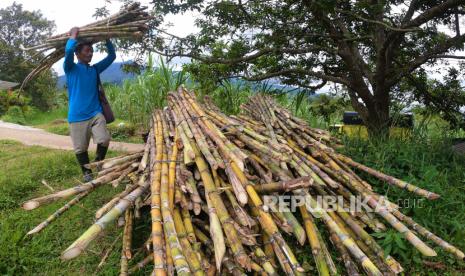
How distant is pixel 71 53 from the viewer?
3.83 metres

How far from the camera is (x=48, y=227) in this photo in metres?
3.44

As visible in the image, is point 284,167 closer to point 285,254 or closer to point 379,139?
point 285,254

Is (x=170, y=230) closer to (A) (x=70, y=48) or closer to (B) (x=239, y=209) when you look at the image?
(B) (x=239, y=209)

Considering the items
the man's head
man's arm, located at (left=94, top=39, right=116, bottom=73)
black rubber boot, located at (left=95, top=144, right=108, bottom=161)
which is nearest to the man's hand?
the man's head

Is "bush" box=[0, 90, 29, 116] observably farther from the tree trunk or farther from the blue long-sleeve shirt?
the tree trunk

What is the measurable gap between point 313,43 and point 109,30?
2.98 meters

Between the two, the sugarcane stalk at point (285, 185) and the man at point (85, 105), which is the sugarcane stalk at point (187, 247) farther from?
the man at point (85, 105)

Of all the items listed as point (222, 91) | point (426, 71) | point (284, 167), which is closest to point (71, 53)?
point (284, 167)

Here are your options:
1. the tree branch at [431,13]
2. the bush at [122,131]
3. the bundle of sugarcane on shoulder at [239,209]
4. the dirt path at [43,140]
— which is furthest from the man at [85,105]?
the bush at [122,131]

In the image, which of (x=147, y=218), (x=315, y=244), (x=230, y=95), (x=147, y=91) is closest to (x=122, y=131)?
(x=147, y=91)

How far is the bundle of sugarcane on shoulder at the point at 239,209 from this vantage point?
7.07 feet

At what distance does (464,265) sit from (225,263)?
1700 millimetres

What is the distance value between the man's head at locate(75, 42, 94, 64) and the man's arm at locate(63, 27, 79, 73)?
0.19m

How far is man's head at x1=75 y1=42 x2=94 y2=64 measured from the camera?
415 cm
